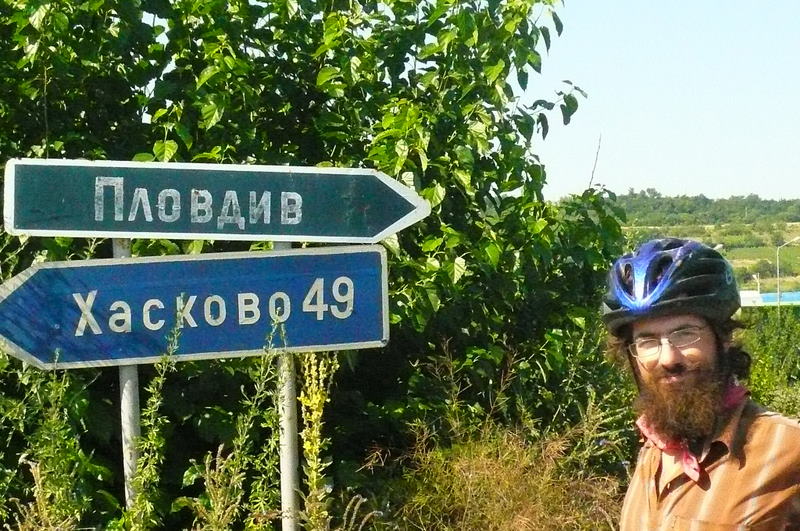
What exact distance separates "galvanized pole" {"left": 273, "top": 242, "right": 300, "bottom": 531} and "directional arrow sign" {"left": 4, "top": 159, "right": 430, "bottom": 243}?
15cm

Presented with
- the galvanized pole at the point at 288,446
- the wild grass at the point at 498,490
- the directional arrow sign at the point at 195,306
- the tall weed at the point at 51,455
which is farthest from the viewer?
the wild grass at the point at 498,490

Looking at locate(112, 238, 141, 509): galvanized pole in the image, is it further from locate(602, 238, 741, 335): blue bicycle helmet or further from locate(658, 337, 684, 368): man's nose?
locate(658, 337, 684, 368): man's nose

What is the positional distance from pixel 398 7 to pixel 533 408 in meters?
1.84

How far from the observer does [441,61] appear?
→ 4.66 meters

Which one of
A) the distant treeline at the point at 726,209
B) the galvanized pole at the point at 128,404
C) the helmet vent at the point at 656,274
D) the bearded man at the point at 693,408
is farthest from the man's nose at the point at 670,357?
the distant treeline at the point at 726,209

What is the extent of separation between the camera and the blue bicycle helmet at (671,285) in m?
2.02

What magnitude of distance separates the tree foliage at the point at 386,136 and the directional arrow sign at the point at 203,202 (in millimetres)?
568

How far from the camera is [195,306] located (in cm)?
332

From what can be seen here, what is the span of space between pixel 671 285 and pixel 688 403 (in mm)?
224

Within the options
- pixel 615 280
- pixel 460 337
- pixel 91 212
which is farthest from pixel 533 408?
pixel 615 280

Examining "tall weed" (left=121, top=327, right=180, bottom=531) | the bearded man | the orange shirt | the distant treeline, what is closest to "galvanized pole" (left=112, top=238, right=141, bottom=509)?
"tall weed" (left=121, top=327, right=180, bottom=531)

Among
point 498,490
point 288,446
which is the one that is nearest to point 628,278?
point 288,446

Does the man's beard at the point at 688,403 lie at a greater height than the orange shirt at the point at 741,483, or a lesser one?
greater

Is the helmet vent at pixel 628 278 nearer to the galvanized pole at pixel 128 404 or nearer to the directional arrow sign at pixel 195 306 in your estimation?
the directional arrow sign at pixel 195 306
